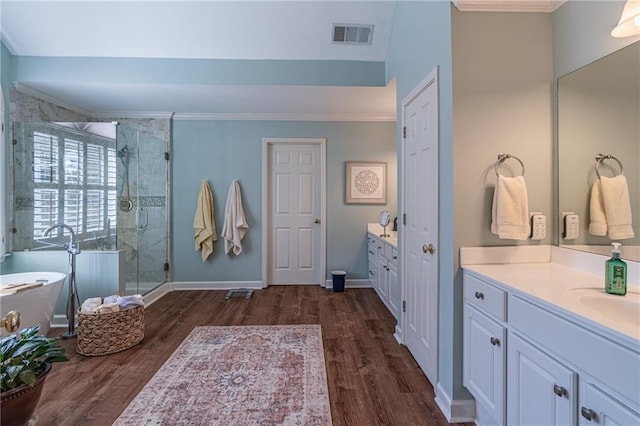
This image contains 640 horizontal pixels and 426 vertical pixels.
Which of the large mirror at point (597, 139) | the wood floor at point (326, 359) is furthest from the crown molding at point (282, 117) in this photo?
the large mirror at point (597, 139)

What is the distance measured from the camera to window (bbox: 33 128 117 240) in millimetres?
3242

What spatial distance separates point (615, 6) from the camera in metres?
1.50

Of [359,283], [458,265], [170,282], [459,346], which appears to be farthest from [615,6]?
[170,282]

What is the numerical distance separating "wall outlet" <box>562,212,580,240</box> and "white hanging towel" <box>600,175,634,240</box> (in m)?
0.15

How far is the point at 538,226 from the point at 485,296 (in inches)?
22.4

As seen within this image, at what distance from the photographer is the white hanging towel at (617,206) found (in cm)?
148

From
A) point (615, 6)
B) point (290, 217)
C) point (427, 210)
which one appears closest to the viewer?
point (615, 6)

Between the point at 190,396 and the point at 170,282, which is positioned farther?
the point at 170,282

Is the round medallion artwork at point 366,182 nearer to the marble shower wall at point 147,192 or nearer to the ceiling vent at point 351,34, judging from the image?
the ceiling vent at point 351,34

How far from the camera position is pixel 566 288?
135cm

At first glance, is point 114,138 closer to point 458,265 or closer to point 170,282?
point 170,282

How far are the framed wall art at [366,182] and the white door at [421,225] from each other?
1827mm

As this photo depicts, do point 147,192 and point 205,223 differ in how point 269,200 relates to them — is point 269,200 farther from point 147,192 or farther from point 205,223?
point 147,192

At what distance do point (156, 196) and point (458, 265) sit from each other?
3883 millimetres
